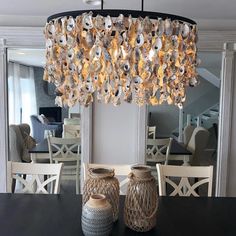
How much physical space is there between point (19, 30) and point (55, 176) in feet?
5.16

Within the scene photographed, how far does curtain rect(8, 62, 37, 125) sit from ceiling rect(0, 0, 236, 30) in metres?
0.49

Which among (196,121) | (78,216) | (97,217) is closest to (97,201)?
(97,217)

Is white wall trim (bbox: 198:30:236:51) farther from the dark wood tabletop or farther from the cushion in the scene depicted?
the cushion

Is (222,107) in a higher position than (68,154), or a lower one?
higher

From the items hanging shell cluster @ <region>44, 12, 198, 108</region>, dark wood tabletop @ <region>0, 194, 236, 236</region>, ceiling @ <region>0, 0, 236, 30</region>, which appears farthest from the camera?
ceiling @ <region>0, 0, 236, 30</region>

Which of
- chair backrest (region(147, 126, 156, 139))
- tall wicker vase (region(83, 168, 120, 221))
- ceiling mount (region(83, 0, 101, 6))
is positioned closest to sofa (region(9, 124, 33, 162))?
chair backrest (region(147, 126, 156, 139))

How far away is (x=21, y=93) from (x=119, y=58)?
2337 millimetres

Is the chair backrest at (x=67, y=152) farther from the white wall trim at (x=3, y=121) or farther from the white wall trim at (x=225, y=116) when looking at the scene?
the white wall trim at (x=225, y=116)

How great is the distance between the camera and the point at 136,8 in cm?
270

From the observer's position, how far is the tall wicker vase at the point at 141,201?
1609 millimetres

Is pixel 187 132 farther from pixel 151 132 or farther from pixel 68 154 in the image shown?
pixel 68 154

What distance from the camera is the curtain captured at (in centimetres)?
331

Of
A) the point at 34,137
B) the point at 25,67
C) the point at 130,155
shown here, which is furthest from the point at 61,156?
the point at 25,67

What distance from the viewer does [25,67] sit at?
3.31 metres
